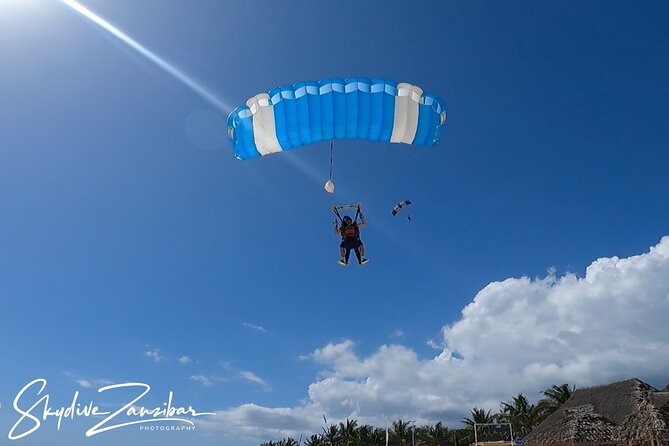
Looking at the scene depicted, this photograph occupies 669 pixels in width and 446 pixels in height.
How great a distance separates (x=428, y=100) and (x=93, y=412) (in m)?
12.5

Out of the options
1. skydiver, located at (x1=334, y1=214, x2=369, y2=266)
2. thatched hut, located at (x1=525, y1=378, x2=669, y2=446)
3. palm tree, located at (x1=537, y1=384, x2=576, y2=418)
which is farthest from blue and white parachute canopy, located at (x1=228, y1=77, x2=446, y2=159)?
palm tree, located at (x1=537, y1=384, x2=576, y2=418)

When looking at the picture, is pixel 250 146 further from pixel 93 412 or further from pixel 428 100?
pixel 93 412

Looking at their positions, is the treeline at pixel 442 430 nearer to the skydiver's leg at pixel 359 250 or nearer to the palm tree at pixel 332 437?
the palm tree at pixel 332 437

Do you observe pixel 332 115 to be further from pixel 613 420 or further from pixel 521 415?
pixel 521 415

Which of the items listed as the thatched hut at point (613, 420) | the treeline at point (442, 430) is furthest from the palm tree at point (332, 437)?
the thatched hut at point (613, 420)

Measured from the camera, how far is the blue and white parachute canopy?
40.6 feet

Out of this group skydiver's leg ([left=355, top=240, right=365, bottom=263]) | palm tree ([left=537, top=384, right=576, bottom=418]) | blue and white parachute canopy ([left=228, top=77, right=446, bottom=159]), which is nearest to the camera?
blue and white parachute canopy ([left=228, top=77, right=446, bottom=159])

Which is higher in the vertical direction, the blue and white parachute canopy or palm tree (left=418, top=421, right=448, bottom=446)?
the blue and white parachute canopy

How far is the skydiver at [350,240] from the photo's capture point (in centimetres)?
1300

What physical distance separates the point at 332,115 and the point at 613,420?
22.7 metres

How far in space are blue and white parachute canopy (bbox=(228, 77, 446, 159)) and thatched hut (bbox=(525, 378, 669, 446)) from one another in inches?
735

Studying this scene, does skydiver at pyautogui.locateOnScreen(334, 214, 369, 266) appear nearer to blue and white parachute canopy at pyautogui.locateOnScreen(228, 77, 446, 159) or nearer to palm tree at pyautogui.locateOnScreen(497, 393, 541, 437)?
blue and white parachute canopy at pyautogui.locateOnScreen(228, 77, 446, 159)

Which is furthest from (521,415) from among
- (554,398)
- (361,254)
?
(361,254)

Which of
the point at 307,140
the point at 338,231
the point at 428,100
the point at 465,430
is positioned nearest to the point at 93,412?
the point at 338,231
